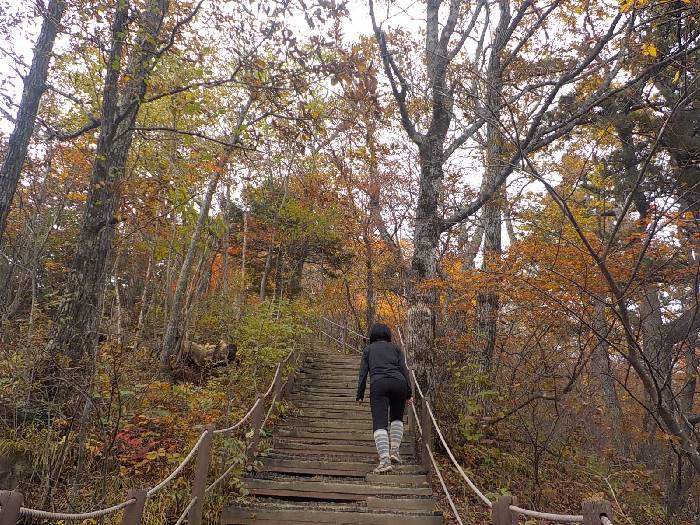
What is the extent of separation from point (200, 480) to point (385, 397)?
8.33ft

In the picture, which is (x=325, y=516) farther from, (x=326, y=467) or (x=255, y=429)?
(x=255, y=429)

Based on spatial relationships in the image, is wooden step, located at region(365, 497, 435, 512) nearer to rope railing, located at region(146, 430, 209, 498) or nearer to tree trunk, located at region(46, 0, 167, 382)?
rope railing, located at region(146, 430, 209, 498)

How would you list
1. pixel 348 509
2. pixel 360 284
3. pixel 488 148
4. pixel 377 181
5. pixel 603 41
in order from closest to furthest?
1. pixel 348 509
2. pixel 603 41
3. pixel 488 148
4. pixel 377 181
5. pixel 360 284

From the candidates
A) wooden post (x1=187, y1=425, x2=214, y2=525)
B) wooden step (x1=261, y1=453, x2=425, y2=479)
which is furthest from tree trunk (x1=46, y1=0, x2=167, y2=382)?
wooden step (x1=261, y1=453, x2=425, y2=479)

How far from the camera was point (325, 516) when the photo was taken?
15.5 ft

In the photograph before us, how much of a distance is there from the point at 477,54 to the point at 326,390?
9973 millimetres

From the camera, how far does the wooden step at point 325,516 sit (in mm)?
4652

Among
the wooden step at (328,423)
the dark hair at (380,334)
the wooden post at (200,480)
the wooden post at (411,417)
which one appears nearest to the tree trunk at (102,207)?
the wooden post at (200,480)

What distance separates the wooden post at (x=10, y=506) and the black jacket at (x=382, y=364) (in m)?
4.41

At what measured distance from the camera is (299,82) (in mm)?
5836

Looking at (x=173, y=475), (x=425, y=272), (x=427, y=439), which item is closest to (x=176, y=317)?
(x=425, y=272)

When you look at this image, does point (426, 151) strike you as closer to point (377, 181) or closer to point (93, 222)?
point (93, 222)

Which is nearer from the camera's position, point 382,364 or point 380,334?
point 382,364

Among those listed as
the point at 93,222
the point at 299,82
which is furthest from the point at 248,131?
the point at 93,222
